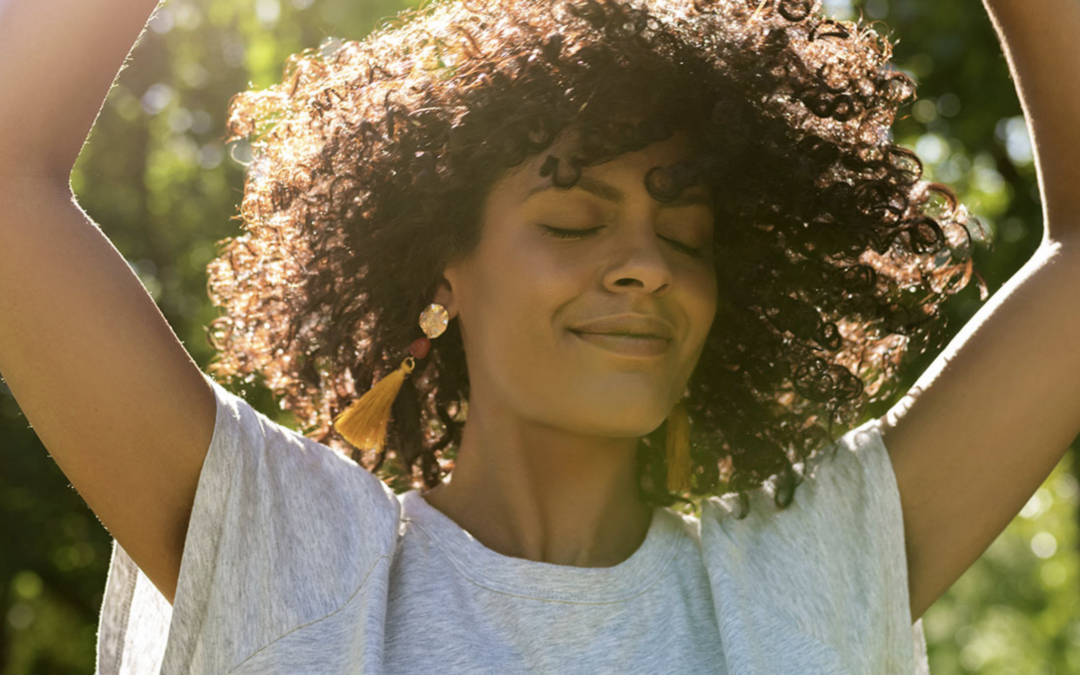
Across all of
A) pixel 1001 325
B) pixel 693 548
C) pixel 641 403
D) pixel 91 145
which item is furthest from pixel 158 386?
pixel 91 145

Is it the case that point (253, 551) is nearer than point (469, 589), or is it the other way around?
point (253, 551)

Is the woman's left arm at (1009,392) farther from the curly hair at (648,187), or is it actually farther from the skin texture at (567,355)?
the skin texture at (567,355)

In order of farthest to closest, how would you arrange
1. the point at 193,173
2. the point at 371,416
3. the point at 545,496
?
the point at 193,173 → the point at 371,416 → the point at 545,496

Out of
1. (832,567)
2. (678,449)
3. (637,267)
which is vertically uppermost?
(637,267)

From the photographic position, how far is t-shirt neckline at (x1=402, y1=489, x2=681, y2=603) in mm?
2158

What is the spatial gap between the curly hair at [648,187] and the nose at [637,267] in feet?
0.33

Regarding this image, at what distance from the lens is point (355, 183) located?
2.53 metres

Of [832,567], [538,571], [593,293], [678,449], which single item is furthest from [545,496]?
[832,567]

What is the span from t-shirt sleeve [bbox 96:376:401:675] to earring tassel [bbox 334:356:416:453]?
311mm

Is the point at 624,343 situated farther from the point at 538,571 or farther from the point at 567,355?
the point at 538,571

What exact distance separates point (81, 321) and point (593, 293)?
2.83 feet

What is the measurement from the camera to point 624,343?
7.12 ft

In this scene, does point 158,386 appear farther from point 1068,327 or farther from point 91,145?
point 91,145

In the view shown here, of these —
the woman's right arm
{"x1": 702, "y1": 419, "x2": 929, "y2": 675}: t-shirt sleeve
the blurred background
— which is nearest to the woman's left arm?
{"x1": 702, "y1": 419, "x2": 929, "y2": 675}: t-shirt sleeve
